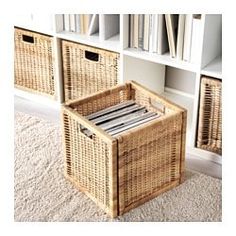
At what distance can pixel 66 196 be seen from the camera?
170 centimetres

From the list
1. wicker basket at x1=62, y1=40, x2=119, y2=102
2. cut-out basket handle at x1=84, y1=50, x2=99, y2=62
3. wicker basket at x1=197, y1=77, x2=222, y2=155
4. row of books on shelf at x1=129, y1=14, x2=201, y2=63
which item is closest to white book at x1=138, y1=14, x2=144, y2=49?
row of books on shelf at x1=129, y1=14, x2=201, y2=63

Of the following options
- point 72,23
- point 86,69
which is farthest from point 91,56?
point 72,23

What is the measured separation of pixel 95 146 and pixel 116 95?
31 centimetres

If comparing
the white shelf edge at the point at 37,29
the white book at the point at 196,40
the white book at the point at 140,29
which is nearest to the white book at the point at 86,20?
the white shelf edge at the point at 37,29

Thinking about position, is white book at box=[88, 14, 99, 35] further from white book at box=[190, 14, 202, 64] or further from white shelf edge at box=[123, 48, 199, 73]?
white book at box=[190, 14, 202, 64]

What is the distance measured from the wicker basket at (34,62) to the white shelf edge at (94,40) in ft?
0.32

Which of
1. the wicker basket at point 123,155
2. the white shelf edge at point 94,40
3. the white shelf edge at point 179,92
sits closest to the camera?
the wicker basket at point 123,155

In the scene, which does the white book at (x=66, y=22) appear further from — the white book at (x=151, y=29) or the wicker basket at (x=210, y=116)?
the wicker basket at (x=210, y=116)

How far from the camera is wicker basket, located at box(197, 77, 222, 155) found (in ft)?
5.82

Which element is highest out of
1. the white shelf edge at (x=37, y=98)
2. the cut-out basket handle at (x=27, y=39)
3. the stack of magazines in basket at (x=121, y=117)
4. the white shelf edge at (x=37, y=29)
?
the white shelf edge at (x=37, y=29)

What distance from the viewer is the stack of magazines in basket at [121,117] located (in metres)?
1.61
